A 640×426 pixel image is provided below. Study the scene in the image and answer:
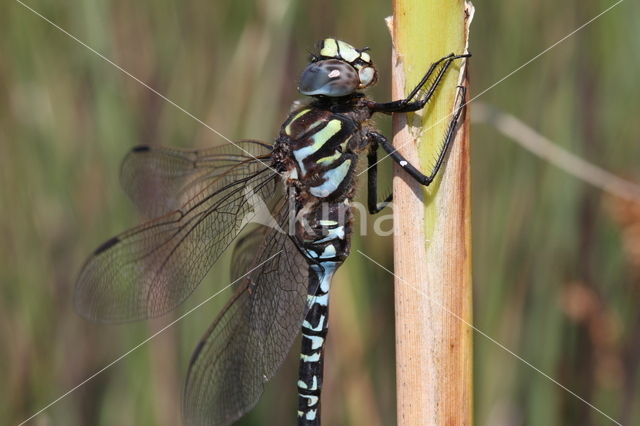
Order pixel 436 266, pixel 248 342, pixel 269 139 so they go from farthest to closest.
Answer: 1. pixel 269 139
2. pixel 248 342
3. pixel 436 266

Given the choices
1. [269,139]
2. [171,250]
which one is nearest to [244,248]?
[171,250]

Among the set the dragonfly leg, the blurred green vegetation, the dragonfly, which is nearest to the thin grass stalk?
the dragonfly leg

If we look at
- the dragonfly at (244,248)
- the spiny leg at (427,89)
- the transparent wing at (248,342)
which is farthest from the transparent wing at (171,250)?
the spiny leg at (427,89)

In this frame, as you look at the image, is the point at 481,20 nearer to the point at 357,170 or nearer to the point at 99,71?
the point at 357,170

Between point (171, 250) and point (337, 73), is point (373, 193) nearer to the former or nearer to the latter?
point (337, 73)

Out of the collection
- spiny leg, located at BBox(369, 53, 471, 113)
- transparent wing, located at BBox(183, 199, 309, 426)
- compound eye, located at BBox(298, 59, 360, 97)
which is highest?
compound eye, located at BBox(298, 59, 360, 97)

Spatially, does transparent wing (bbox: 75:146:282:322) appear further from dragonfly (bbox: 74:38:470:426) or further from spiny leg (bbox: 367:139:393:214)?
spiny leg (bbox: 367:139:393:214)

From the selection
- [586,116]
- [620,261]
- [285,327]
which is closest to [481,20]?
[586,116]
